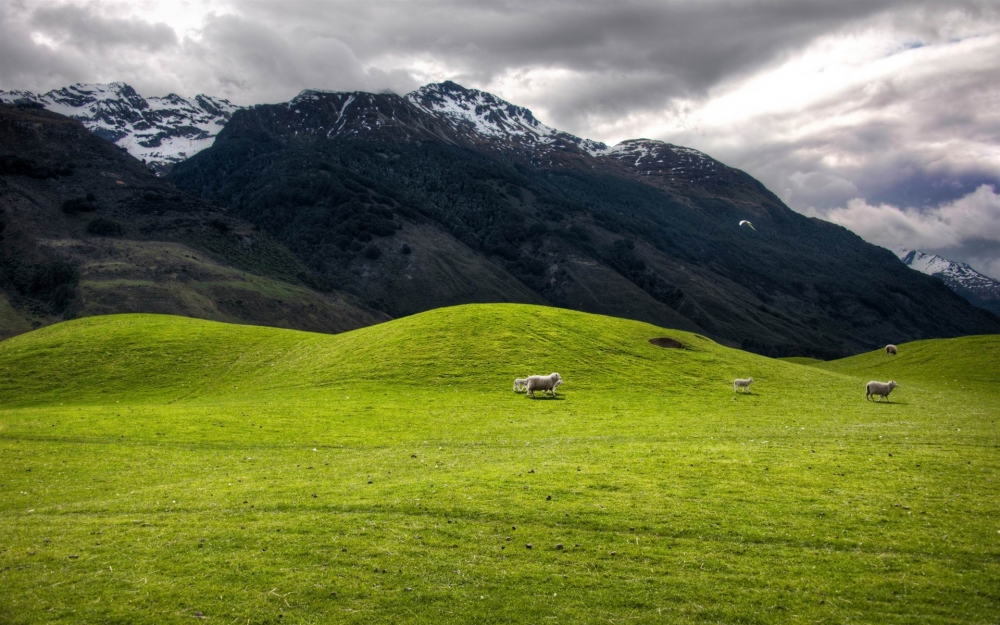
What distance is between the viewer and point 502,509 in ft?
60.1

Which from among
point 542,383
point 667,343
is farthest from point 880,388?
point 542,383

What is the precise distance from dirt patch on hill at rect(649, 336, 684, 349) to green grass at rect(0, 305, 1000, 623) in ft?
48.4

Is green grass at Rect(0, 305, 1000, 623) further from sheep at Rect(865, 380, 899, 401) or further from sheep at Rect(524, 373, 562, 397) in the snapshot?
sheep at Rect(865, 380, 899, 401)

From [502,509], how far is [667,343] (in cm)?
4491

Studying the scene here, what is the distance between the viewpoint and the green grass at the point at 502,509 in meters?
13.6

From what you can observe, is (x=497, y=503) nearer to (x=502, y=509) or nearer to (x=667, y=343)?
(x=502, y=509)

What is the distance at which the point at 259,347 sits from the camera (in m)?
61.1

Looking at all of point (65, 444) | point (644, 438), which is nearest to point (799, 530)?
point (644, 438)

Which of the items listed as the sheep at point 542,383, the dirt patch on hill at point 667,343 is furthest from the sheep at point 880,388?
the sheep at point 542,383

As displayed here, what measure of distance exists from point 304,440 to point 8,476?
1239cm

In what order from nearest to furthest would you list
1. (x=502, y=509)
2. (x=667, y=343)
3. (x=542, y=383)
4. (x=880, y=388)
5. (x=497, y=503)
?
(x=502, y=509), (x=497, y=503), (x=542, y=383), (x=880, y=388), (x=667, y=343)

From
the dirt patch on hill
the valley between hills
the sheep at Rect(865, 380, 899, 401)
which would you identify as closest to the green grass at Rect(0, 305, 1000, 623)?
the valley between hills

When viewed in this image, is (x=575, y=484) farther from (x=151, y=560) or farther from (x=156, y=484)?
(x=156, y=484)

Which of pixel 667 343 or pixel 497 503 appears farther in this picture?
pixel 667 343
